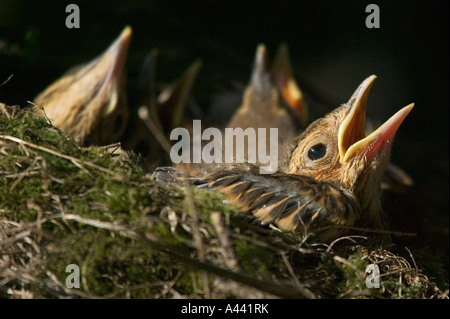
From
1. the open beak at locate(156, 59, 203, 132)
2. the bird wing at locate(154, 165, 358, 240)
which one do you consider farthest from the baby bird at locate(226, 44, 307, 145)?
the bird wing at locate(154, 165, 358, 240)

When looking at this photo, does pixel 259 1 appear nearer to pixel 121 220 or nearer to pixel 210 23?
pixel 210 23

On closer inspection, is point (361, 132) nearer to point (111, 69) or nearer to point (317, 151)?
point (317, 151)

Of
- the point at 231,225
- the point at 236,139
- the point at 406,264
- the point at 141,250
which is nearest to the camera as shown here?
the point at 141,250

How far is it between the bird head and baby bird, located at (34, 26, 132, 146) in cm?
70

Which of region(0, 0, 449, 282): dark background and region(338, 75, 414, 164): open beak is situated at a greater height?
region(0, 0, 449, 282): dark background

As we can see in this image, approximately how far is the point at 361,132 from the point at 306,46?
4.35 ft

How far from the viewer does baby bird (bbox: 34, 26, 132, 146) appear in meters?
2.00

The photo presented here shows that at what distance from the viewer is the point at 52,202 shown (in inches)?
49.9

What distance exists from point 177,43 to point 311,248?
1.54m

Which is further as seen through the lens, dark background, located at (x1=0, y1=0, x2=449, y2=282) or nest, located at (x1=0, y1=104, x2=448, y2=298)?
dark background, located at (x1=0, y1=0, x2=449, y2=282)

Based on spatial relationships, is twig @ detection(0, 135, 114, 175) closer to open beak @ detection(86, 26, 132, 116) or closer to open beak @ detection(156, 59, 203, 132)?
open beak @ detection(86, 26, 132, 116)

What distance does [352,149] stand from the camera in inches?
61.8

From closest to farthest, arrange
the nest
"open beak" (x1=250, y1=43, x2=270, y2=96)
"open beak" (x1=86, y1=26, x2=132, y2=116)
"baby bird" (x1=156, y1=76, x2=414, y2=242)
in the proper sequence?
1. the nest
2. "baby bird" (x1=156, y1=76, x2=414, y2=242)
3. "open beak" (x1=86, y1=26, x2=132, y2=116)
4. "open beak" (x1=250, y1=43, x2=270, y2=96)
